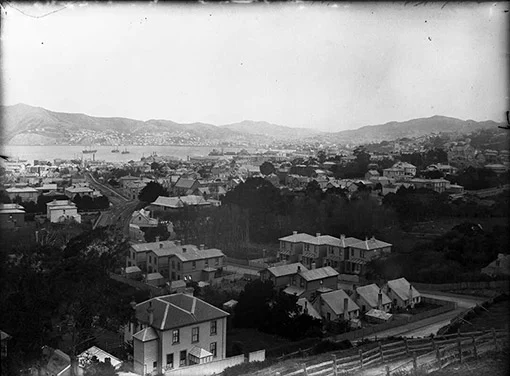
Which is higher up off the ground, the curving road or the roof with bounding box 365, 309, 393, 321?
the curving road

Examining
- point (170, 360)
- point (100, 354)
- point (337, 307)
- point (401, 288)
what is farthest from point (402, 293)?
point (100, 354)

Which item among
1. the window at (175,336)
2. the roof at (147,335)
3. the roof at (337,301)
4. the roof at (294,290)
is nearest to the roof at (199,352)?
the window at (175,336)

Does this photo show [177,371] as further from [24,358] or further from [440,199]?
[440,199]

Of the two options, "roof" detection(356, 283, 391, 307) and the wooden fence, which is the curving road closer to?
the wooden fence

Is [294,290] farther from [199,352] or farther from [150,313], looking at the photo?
[150,313]

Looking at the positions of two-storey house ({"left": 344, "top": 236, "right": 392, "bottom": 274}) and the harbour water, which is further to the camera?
two-storey house ({"left": 344, "top": 236, "right": 392, "bottom": 274})

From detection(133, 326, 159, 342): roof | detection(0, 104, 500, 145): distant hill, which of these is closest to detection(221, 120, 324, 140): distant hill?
detection(0, 104, 500, 145): distant hill
